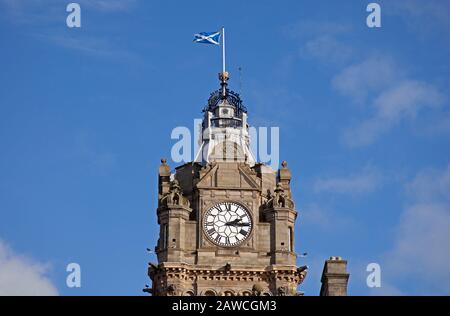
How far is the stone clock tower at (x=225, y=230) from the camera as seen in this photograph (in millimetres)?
166750

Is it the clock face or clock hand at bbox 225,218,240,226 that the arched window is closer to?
the clock face

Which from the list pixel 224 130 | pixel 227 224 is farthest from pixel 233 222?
pixel 224 130

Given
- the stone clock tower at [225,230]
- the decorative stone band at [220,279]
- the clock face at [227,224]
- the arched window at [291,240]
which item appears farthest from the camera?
the arched window at [291,240]

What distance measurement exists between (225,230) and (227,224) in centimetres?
66

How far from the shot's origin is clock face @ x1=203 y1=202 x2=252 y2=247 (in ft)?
554

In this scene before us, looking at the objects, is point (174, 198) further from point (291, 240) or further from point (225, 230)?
point (291, 240)

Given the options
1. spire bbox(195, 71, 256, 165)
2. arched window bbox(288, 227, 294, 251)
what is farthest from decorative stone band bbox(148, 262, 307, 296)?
spire bbox(195, 71, 256, 165)

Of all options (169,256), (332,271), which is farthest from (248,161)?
(332,271)

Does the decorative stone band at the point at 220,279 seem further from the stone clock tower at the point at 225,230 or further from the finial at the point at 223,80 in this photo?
the finial at the point at 223,80

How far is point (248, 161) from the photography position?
177 meters

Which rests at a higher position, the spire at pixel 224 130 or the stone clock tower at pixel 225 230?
the spire at pixel 224 130

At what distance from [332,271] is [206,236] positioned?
2231 cm

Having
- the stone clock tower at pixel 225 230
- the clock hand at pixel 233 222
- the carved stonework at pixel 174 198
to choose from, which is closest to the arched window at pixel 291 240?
the stone clock tower at pixel 225 230
